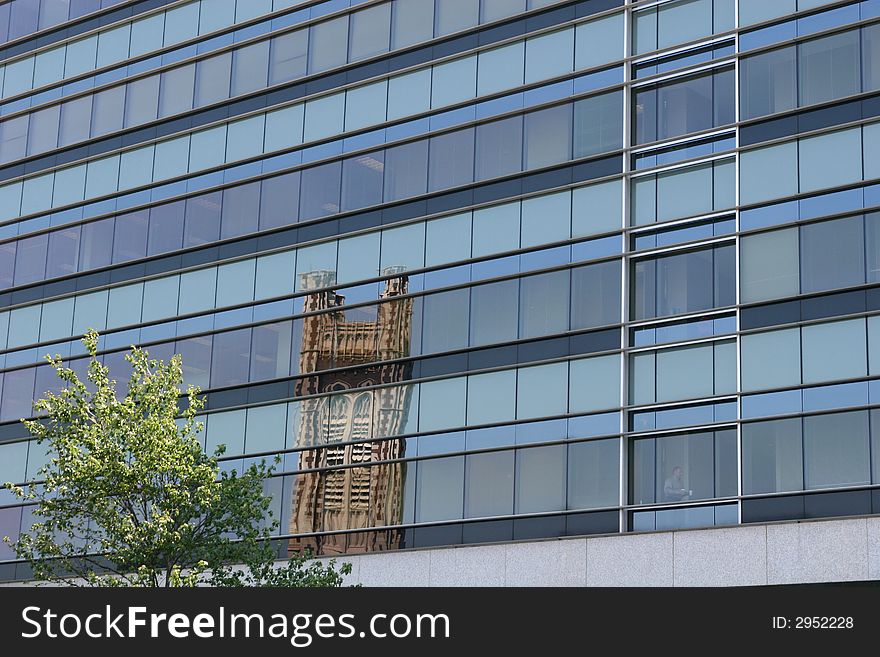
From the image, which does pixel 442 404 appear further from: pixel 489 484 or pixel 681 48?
pixel 681 48

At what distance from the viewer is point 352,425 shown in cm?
4241

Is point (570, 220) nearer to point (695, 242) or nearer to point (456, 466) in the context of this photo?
point (695, 242)

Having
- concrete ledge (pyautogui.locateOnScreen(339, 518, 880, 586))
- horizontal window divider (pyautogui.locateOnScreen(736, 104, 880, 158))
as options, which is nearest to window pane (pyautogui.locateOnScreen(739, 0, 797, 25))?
horizontal window divider (pyautogui.locateOnScreen(736, 104, 880, 158))

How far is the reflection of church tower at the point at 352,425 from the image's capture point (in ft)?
135

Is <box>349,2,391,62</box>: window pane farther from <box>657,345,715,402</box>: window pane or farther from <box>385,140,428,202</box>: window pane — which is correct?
<box>657,345,715,402</box>: window pane

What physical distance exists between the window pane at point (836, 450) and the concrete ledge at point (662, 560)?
1.02m

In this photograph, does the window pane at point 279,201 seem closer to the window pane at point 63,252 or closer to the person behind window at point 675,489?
the window pane at point 63,252

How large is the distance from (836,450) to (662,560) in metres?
4.70

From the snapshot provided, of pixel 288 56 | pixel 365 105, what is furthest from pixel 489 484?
pixel 288 56

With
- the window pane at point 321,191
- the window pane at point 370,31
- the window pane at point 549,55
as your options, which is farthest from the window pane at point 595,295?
the window pane at point 370,31

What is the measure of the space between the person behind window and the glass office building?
0.28 feet
